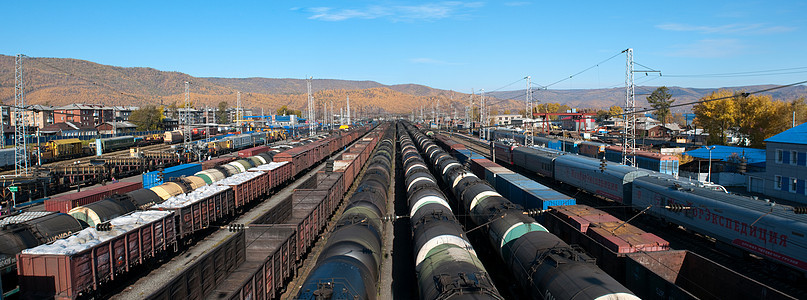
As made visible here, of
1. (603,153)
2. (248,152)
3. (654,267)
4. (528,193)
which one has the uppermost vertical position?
(248,152)

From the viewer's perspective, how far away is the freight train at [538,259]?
36.9 ft

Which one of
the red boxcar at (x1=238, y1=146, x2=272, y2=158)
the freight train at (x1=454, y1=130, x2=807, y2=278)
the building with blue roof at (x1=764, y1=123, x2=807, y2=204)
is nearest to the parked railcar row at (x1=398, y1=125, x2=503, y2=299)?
the freight train at (x1=454, y1=130, x2=807, y2=278)

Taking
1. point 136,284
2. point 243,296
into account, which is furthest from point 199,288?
point 136,284

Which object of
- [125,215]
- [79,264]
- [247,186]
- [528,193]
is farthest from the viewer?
[247,186]

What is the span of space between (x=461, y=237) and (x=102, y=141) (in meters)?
73.0

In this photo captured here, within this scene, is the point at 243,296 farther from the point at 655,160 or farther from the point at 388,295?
the point at 655,160

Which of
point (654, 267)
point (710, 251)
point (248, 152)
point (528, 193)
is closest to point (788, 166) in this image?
point (710, 251)

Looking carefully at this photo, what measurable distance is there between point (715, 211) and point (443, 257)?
15.7 meters

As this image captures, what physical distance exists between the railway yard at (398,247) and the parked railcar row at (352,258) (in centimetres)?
6

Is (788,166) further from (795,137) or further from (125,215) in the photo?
(125,215)

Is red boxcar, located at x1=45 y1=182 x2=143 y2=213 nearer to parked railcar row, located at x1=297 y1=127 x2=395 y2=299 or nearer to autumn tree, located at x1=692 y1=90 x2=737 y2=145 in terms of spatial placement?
parked railcar row, located at x1=297 y1=127 x2=395 y2=299

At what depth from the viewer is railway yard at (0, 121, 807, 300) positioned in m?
12.7

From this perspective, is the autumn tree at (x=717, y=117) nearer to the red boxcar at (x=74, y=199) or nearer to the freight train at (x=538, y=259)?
the freight train at (x=538, y=259)

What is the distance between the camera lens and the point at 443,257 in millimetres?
13664
